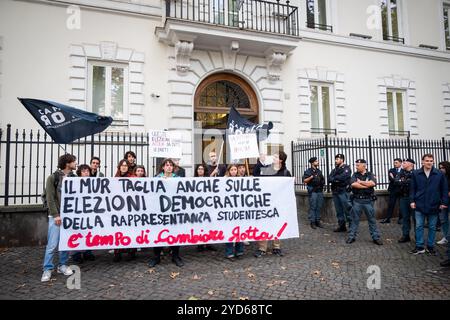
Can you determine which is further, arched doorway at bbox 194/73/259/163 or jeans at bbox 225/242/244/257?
arched doorway at bbox 194/73/259/163

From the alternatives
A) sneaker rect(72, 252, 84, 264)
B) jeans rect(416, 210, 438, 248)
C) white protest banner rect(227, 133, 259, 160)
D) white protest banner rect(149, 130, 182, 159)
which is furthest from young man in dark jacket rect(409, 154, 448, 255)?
sneaker rect(72, 252, 84, 264)

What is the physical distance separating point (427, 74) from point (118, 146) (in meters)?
14.6

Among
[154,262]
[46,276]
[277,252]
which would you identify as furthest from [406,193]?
[46,276]

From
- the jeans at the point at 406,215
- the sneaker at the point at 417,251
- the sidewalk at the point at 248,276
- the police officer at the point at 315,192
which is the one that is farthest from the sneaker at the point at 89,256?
the jeans at the point at 406,215

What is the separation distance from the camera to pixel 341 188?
838 cm

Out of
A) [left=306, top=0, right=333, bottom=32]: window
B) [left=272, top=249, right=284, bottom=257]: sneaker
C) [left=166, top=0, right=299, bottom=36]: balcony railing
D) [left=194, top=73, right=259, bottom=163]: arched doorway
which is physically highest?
[left=306, top=0, right=333, bottom=32]: window

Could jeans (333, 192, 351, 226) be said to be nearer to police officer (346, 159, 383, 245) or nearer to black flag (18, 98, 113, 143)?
police officer (346, 159, 383, 245)

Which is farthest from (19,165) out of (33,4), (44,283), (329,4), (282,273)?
(329,4)

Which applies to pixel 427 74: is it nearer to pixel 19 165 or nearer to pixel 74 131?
pixel 74 131

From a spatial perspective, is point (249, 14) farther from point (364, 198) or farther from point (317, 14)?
point (364, 198)

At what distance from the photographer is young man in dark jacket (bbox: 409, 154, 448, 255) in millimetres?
6223

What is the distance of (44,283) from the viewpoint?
482 cm

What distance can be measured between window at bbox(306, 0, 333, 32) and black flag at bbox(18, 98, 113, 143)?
10655mm

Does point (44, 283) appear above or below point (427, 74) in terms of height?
below
